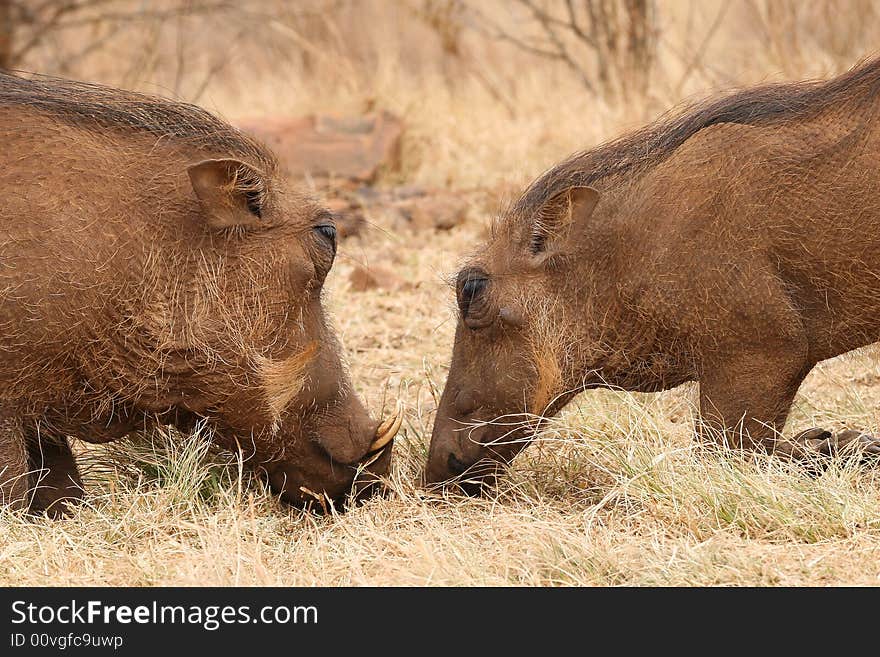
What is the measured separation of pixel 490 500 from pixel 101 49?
10.1 m

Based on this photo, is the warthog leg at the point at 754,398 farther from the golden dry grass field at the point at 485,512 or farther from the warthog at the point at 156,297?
the warthog at the point at 156,297

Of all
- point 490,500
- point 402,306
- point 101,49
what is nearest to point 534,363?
point 490,500

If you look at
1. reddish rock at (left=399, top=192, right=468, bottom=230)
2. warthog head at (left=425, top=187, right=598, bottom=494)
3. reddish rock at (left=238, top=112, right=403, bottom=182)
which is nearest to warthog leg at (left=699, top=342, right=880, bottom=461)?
warthog head at (left=425, top=187, right=598, bottom=494)

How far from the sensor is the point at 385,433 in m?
4.26

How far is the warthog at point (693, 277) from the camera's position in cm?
404

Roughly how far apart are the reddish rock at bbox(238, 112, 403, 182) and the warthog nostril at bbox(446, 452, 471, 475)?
4.81 metres

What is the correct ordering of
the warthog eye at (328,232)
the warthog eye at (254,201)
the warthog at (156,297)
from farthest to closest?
the warthog eye at (328,232), the warthog eye at (254,201), the warthog at (156,297)

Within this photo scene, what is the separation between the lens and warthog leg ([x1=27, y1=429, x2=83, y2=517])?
4105 mm

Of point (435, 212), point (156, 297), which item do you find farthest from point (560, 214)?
point (435, 212)

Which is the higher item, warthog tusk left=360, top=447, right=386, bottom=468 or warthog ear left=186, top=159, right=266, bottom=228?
warthog ear left=186, top=159, right=266, bottom=228

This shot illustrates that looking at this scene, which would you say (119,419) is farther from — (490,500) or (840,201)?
(840,201)

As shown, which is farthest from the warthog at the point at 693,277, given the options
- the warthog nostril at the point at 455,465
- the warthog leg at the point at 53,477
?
the warthog leg at the point at 53,477

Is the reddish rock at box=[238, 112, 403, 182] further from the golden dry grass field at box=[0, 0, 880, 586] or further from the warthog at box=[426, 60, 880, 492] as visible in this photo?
the warthog at box=[426, 60, 880, 492]
